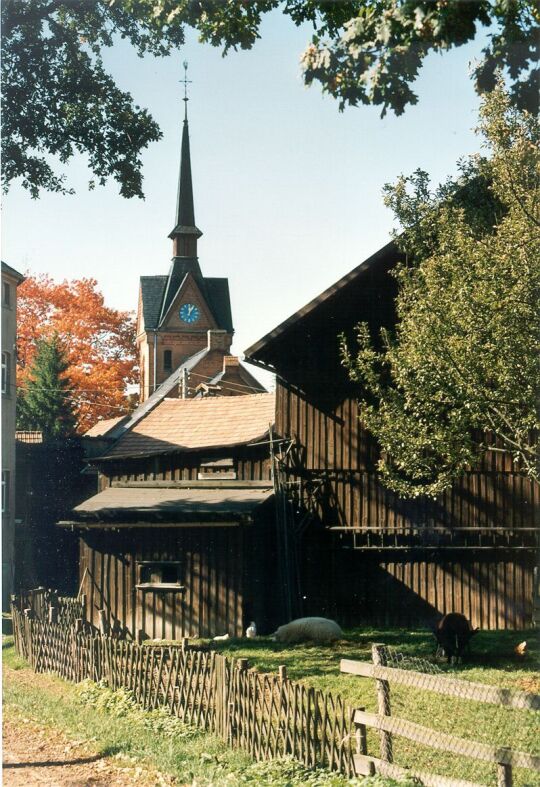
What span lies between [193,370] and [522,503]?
24.8 ft

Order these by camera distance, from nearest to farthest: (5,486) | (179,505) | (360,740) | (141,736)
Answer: (360,740) → (141,736) → (5,486) → (179,505)

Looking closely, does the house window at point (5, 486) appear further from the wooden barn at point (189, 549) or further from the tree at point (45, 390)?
the wooden barn at point (189, 549)

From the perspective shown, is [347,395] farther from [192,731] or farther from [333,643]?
[192,731]

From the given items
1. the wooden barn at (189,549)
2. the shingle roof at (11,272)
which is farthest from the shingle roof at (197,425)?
the shingle roof at (11,272)

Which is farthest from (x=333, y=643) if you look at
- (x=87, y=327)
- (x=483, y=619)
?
(x=87, y=327)

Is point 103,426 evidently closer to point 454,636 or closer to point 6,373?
point 6,373

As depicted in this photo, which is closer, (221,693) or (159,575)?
(221,693)

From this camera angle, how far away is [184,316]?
16.8 m

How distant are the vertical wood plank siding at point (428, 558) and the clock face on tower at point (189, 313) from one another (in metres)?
4.92

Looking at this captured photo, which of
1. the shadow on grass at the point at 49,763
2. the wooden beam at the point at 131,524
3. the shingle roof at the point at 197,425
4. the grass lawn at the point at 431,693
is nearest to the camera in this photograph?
the grass lawn at the point at 431,693

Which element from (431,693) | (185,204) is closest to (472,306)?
(185,204)

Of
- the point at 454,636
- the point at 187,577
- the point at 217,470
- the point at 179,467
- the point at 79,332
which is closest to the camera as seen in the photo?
the point at 79,332

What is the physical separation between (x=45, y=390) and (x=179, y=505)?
7711 mm

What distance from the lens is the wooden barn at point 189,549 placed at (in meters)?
20.6
